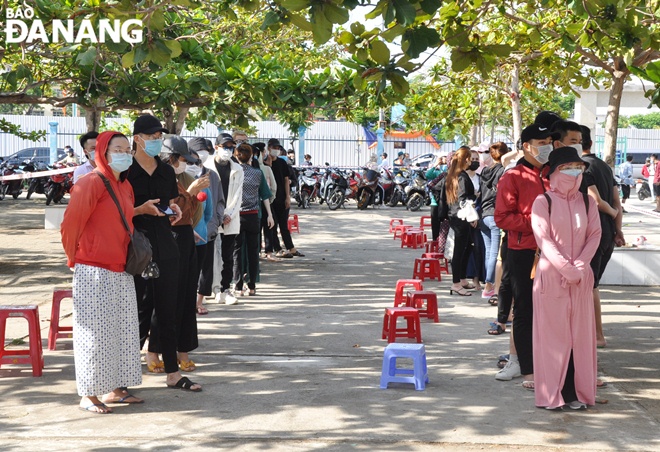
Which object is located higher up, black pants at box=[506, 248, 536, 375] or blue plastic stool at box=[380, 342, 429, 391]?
black pants at box=[506, 248, 536, 375]

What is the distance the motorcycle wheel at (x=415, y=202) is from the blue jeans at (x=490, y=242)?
51.9ft

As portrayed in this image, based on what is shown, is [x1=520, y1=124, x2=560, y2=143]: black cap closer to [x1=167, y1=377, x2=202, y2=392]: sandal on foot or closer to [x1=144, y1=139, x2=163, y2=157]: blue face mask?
[x1=144, y1=139, x2=163, y2=157]: blue face mask

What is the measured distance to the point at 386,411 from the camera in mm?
6434

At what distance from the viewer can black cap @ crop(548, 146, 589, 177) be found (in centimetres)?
650

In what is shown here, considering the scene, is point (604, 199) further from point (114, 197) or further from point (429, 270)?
point (429, 270)

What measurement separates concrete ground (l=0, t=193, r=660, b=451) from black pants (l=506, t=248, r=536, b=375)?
0.77 feet

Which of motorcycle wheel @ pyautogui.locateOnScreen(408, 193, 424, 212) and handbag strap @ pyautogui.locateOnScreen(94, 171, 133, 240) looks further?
motorcycle wheel @ pyautogui.locateOnScreen(408, 193, 424, 212)

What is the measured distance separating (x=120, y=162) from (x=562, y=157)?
2906 millimetres

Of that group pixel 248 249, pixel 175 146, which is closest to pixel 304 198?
pixel 248 249

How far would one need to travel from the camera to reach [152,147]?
22.4 ft

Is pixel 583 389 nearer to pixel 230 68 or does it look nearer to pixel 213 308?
pixel 213 308

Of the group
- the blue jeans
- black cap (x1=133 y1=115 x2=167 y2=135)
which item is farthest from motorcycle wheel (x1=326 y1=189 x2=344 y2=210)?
black cap (x1=133 y1=115 x2=167 y2=135)

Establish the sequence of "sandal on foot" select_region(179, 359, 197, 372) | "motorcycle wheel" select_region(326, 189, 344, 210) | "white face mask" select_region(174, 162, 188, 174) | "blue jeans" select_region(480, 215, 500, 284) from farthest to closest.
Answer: "motorcycle wheel" select_region(326, 189, 344, 210), "blue jeans" select_region(480, 215, 500, 284), "white face mask" select_region(174, 162, 188, 174), "sandal on foot" select_region(179, 359, 197, 372)

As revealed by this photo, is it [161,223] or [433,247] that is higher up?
[161,223]
